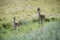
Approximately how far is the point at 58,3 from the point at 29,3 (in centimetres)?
293

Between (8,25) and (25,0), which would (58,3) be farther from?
(8,25)

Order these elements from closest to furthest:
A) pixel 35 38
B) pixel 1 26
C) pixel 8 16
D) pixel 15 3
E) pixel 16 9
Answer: pixel 35 38
pixel 1 26
pixel 8 16
pixel 16 9
pixel 15 3

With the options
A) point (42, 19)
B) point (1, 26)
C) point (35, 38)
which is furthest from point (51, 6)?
point (35, 38)

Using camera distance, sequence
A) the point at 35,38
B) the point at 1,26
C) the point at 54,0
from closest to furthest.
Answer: the point at 35,38
the point at 1,26
the point at 54,0

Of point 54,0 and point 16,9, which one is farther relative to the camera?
point 54,0

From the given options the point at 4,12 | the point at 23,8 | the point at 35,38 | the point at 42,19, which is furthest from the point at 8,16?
the point at 35,38

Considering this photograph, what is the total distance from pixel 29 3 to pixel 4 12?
Answer: 3342 millimetres

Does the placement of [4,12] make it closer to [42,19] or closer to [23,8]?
[23,8]

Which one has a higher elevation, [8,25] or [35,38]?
[35,38]

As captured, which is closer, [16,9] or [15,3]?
[16,9]

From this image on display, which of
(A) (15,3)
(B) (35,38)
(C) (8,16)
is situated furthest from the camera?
(A) (15,3)

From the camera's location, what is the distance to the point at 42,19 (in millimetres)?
15570

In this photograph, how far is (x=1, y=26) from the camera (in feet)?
49.1

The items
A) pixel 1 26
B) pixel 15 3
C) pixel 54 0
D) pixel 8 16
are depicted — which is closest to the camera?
pixel 1 26
